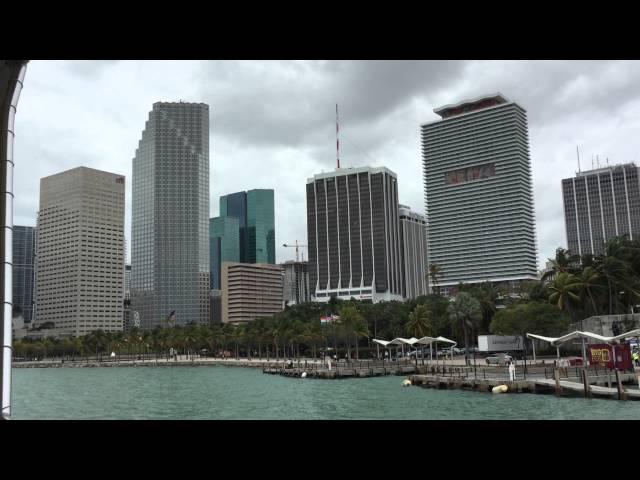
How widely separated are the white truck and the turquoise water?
20.2m

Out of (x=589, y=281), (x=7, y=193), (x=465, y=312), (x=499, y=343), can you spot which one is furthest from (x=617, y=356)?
(x=499, y=343)

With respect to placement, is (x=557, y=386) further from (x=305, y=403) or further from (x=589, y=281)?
(x=589, y=281)

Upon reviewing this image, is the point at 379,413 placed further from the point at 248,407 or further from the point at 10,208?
the point at 10,208

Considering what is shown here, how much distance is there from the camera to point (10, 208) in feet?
26.0

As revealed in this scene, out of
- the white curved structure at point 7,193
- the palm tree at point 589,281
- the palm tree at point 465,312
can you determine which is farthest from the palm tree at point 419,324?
the white curved structure at point 7,193

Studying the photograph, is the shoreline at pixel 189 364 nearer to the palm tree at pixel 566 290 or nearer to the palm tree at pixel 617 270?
the palm tree at pixel 566 290

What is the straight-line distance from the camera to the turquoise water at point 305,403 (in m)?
29.3

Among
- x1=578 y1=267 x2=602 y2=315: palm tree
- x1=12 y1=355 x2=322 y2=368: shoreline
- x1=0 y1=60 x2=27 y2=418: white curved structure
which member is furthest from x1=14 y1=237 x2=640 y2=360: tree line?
x1=0 y1=60 x2=27 y2=418: white curved structure

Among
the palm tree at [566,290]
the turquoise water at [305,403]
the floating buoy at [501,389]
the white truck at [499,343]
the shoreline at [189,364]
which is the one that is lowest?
the shoreline at [189,364]

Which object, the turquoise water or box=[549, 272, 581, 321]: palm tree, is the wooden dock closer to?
the turquoise water

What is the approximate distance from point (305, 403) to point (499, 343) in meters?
41.1

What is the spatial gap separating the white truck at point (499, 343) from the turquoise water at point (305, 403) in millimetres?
20152
